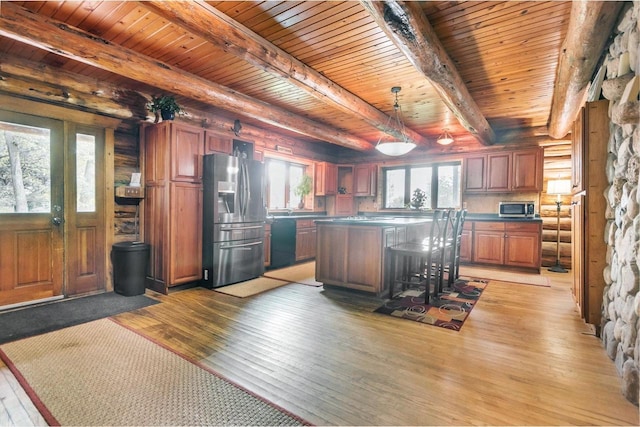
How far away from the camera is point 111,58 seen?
9.27ft

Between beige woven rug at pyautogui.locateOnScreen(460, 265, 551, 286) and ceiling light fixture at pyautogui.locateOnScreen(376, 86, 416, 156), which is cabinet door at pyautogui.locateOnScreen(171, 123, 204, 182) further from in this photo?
beige woven rug at pyautogui.locateOnScreen(460, 265, 551, 286)

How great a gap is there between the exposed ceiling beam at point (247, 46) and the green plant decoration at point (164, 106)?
1686 millimetres

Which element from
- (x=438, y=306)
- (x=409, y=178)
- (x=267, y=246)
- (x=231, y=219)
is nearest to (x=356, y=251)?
(x=438, y=306)

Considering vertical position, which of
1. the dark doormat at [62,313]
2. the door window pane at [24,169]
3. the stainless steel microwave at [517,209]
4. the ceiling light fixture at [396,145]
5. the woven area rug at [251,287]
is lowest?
the dark doormat at [62,313]

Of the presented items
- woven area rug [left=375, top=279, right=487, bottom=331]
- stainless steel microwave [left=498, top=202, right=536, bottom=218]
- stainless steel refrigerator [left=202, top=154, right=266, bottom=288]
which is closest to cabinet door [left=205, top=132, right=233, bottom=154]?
stainless steel refrigerator [left=202, top=154, right=266, bottom=288]

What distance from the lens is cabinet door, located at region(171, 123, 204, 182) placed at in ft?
12.7

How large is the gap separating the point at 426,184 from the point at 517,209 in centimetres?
193

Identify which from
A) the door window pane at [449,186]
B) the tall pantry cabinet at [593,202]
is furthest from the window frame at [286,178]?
the tall pantry cabinet at [593,202]

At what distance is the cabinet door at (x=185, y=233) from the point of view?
387 centimetres

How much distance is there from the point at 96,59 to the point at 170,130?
3.76 ft

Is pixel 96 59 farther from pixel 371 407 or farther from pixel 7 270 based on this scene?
pixel 371 407

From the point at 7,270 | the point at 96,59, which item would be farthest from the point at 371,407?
the point at 7,270

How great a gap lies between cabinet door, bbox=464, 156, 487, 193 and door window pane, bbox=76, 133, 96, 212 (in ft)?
21.0

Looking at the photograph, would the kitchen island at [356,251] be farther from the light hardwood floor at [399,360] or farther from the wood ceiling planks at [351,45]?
the wood ceiling planks at [351,45]
